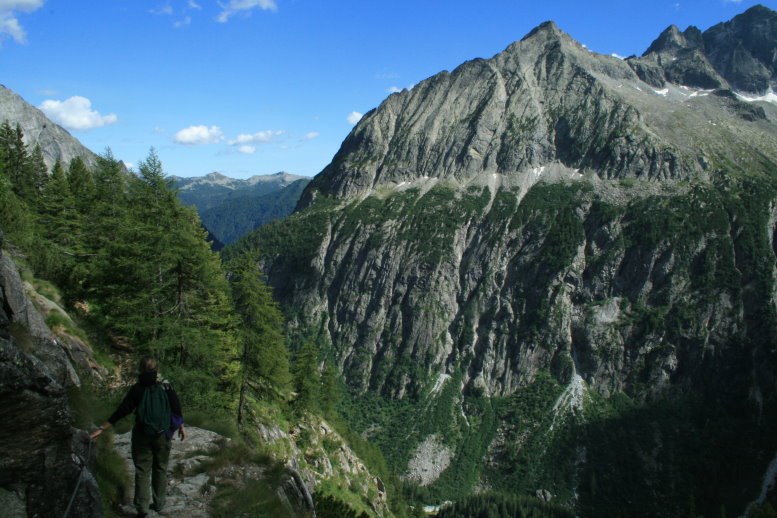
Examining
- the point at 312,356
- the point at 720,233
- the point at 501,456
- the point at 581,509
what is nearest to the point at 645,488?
the point at 581,509

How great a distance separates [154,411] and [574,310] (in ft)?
535

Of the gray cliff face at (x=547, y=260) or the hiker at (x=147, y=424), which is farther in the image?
the gray cliff face at (x=547, y=260)

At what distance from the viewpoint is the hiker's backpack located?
34.7ft

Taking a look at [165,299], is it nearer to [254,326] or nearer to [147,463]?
[254,326]

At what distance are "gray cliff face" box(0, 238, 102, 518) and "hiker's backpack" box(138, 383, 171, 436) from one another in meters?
1.53

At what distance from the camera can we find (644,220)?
156 m

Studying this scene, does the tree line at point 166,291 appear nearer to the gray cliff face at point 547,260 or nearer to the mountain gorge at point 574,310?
the mountain gorge at point 574,310

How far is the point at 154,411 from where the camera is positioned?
10.6 m

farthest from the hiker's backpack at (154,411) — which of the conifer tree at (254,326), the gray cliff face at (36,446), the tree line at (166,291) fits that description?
the conifer tree at (254,326)

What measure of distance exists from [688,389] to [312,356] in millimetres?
128689

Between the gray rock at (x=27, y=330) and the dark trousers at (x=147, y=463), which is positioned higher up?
the gray rock at (x=27, y=330)

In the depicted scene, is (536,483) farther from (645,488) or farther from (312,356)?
(312,356)

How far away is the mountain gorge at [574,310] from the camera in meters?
128

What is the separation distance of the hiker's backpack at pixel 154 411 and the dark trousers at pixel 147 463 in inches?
9.5
